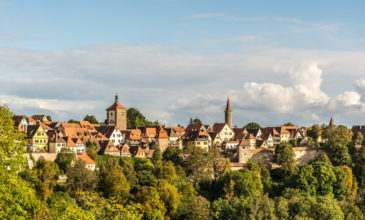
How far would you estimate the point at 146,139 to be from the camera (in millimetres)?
73125

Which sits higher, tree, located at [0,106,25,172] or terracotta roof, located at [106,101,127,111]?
terracotta roof, located at [106,101,127,111]

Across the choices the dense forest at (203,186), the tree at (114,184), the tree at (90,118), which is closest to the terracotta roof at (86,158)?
the dense forest at (203,186)

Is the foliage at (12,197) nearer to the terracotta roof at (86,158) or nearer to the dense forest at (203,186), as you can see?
the dense forest at (203,186)

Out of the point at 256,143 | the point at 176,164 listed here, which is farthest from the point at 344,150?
the point at 176,164

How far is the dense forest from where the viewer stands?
43.1 m

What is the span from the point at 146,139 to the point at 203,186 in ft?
67.8

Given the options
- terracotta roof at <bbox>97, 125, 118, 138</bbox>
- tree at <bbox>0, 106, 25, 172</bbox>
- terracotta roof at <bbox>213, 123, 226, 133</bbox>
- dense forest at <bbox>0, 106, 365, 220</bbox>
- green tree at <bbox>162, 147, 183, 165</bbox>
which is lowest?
dense forest at <bbox>0, 106, 365, 220</bbox>

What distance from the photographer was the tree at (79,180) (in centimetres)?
4578

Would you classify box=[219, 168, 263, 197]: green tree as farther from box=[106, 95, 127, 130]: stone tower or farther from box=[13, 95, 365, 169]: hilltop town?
box=[106, 95, 127, 130]: stone tower

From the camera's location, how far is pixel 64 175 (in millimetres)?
49156

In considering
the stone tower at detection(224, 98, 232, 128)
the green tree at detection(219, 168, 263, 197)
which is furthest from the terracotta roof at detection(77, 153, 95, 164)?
the stone tower at detection(224, 98, 232, 128)

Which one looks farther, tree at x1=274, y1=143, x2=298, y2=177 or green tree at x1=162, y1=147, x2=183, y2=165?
tree at x1=274, y1=143, x2=298, y2=177

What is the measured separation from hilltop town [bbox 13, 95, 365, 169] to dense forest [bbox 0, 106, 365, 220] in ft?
10.0

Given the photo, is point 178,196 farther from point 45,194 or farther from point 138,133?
point 138,133
